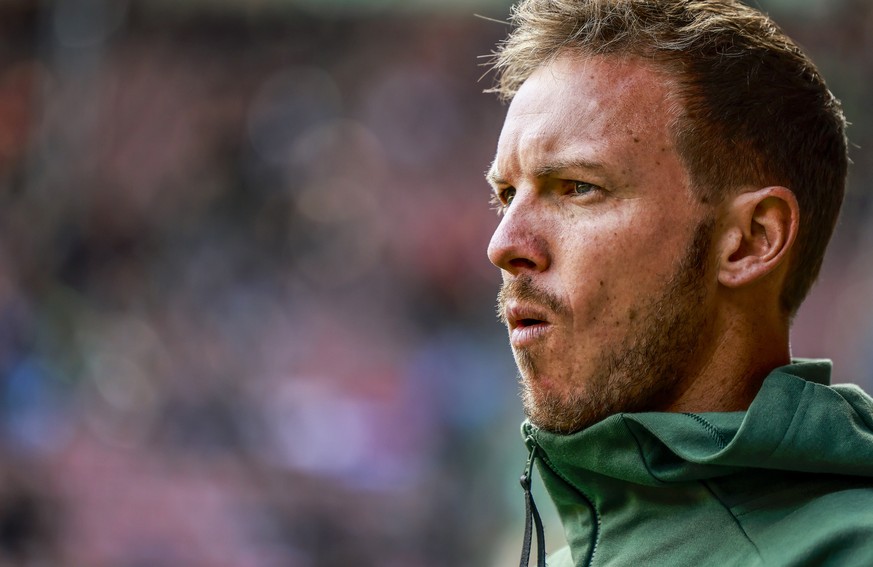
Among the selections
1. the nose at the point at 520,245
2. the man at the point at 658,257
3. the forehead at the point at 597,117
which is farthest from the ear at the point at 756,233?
the nose at the point at 520,245

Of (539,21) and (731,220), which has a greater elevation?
(539,21)

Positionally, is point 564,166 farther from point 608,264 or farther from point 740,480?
point 740,480

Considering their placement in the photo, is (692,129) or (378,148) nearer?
(692,129)

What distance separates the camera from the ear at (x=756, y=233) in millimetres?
1539

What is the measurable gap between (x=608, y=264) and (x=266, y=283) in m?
7.25

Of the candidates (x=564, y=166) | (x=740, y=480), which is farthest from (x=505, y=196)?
(x=740, y=480)

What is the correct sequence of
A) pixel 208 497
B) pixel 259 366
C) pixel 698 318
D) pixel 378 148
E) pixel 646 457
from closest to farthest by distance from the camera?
pixel 646 457, pixel 698 318, pixel 208 497, pixel 259 366, pixel 378 148

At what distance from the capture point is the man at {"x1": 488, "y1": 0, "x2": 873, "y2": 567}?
1.44 metres

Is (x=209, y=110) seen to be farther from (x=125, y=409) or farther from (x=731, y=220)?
(x=731, y=220)

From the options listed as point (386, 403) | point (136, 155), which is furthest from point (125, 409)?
point (136, 155)

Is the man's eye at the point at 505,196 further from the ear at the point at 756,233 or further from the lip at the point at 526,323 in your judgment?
the ear at the point at 756,233

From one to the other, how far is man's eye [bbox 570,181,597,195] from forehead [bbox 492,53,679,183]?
0.04 meters

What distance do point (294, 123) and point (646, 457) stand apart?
7900 millimetres

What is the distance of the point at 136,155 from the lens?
9281mm
